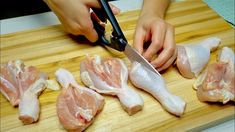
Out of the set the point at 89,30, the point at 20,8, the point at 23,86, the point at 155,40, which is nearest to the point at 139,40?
the point at 155,40

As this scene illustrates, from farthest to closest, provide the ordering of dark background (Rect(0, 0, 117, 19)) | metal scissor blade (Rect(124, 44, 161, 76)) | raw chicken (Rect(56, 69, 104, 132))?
dark background (Rect(0, 0, 117, 19)), metal scissor blade (Rect(124, 44, 161, 76)), raw chicken (Rect(56, 69, 104, 132))

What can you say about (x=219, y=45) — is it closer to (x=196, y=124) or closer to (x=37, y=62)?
(x=196, y=124)

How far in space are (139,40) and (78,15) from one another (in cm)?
21

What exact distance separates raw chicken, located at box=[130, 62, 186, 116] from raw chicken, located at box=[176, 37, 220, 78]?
9cm

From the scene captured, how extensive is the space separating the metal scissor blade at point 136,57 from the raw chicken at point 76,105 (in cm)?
17

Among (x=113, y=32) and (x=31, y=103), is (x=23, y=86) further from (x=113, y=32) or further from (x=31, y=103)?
(x=113, y=32)

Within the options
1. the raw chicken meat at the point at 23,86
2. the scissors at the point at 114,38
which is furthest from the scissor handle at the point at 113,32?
the raw chicken meat at the point at 23,86

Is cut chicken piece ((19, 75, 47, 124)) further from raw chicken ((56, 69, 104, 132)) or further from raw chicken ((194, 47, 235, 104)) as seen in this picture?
raw chicken ((194, 47, 235, 104))

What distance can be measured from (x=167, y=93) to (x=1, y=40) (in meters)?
0.61

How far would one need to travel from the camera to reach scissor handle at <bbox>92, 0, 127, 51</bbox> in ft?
3.32

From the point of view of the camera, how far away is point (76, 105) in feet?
2.93

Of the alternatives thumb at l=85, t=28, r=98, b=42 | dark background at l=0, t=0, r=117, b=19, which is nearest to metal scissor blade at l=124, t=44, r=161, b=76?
thumb at l=85, t=28, r=98, b=42

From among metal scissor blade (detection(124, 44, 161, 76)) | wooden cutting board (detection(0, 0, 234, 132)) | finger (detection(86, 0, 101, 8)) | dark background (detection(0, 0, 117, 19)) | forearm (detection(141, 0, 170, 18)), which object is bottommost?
dark background (detection(0, 0, 117, 19))

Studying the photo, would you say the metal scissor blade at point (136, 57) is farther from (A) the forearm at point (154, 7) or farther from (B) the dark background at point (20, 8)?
(B) the dark background at point (20, 8)
